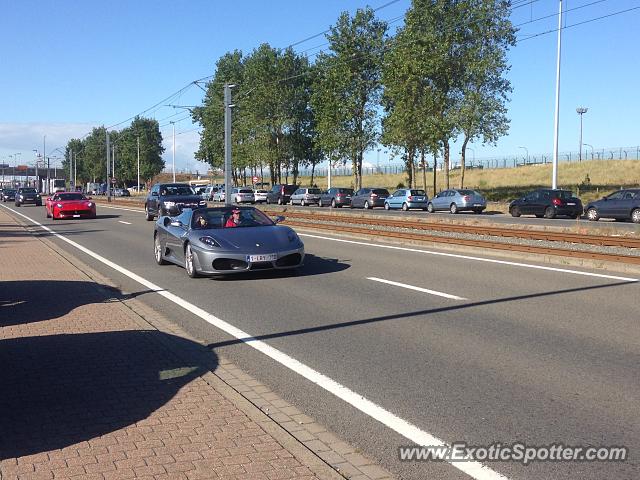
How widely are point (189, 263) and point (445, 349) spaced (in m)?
6.57

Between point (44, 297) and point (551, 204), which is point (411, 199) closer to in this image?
point (551, 204)

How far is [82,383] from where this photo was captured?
18.9 ft

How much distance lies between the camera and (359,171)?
64.6 m

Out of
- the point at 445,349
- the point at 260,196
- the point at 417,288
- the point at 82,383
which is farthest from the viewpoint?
the point at 260,196

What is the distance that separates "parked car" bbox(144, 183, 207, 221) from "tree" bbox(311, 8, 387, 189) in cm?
3020

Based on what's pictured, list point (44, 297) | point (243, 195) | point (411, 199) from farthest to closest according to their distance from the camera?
point (243, 195)
point (411, 199)
point (44, 297)

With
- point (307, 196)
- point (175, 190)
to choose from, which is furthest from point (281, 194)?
point (175, 190)

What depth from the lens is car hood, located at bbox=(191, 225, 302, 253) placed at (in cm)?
1187

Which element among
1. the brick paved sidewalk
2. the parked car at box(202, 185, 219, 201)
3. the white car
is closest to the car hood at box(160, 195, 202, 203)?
the brick paved sidewalk

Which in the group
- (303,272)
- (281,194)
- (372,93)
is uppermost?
(372,93)

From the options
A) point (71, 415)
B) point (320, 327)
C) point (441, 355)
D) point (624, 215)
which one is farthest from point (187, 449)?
point (624, 215)

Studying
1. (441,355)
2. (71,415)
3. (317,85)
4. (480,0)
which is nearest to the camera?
(71,415)

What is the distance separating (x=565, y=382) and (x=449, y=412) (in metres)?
1.30

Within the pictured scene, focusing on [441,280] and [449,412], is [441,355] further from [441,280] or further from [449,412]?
[441,280]
